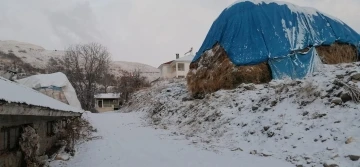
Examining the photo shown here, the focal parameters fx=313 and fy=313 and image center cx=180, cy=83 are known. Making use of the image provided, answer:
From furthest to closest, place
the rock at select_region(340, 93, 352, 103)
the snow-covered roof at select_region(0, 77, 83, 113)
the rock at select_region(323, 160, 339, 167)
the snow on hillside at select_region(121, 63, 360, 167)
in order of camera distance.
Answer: the rock at select_region(340, 93, 352, 103) → the snow on hillside at select_region(121, 63, 360, 167) → the rock at select_region(323, 160, 339, 167) → the snow-covered roof at select_region(0, 77, 83, 113)

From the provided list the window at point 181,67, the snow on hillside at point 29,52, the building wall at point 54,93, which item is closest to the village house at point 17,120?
the building wall at point 54,93

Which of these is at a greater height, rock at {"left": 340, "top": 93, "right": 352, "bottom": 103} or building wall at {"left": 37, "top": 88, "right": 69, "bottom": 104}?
building wall at {"left": 37, "top": 88, "right": 69, "bottom": 104}

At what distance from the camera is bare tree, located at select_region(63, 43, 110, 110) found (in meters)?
37.1

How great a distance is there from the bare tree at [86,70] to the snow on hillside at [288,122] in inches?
1046

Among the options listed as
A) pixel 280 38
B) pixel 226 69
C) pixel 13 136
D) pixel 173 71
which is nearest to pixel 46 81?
pixel 226 69

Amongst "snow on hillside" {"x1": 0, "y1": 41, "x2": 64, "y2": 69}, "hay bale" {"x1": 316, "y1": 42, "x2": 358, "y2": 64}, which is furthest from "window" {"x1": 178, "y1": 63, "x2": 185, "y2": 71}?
"snow on hillside" {"x1": 0, "y1": 41, "x2": 64, "y2": 69}

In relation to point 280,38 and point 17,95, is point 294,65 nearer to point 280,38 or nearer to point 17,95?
A: point 280,38

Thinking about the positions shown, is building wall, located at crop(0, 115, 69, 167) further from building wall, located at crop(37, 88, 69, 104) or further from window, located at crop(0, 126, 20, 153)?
building wall, located at crop(37, 88, 69, 104)

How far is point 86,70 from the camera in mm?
39625

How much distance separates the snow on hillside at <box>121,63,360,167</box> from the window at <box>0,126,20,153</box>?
4.91 metres

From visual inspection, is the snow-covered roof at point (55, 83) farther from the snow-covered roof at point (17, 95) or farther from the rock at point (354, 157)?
the rock at point (354, 157)

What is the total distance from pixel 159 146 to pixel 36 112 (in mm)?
5307

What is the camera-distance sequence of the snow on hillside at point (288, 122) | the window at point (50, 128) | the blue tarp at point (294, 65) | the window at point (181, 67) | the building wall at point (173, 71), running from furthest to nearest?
the window at point (181, 67)
the building wall at point (173, 71)
the blue tarp at point (294, 65)
the window at point (50, 128)
the snow on hillside at point (288, 122)

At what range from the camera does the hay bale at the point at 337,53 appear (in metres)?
14.5
